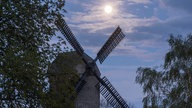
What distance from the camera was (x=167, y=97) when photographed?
38.3m

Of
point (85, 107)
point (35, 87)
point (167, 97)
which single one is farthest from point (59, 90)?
point (167, 97)

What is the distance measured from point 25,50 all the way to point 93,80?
1271 centimetres

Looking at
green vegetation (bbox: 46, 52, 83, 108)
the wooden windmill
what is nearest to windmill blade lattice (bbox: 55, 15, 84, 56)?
the wooden windmill

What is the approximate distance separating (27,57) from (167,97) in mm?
18094

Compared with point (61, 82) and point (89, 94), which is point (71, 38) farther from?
point (61, 82)

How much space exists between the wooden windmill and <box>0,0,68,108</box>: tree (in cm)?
883

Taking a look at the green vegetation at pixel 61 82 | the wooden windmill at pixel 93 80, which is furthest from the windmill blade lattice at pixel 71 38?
the green vegetation at pixel 61 82

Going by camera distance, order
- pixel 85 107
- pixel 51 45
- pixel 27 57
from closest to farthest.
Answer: pixel 27 57 < pixel 51 45 < pixel 85 107

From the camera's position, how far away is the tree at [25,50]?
22.9 metres

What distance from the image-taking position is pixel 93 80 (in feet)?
119

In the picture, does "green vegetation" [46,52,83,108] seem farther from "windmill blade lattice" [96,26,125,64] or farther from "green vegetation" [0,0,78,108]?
"windmill blade lattice" [96,26,125,64]

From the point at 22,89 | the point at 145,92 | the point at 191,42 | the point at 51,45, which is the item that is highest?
the point at 191,42

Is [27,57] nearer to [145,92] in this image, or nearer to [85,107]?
[85,107]

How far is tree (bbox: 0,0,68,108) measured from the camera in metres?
22.9
